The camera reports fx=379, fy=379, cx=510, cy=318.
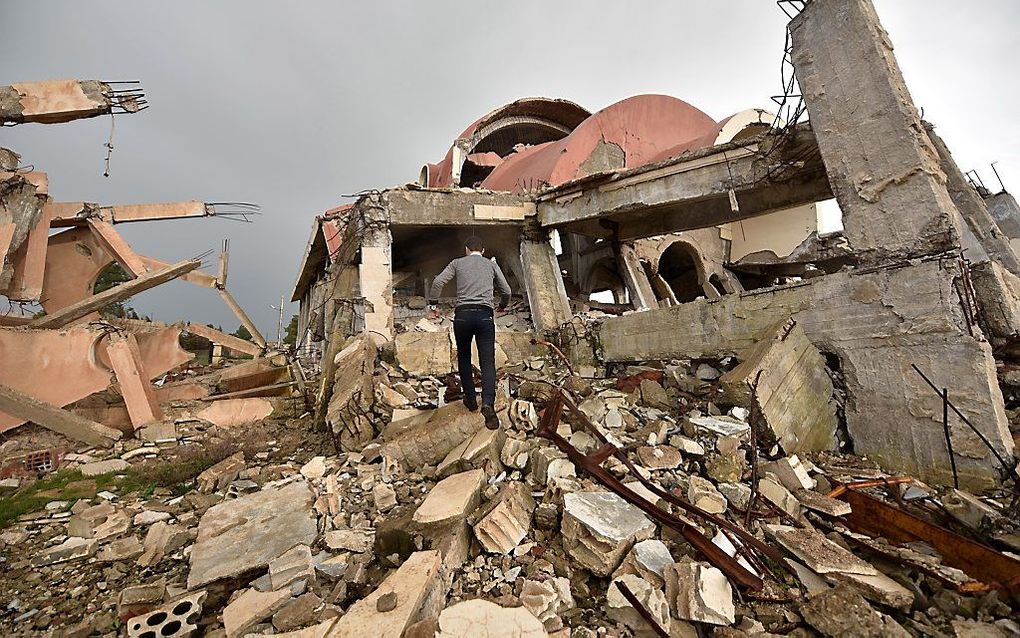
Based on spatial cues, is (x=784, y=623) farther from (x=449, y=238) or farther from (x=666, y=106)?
(x=666, y=106)

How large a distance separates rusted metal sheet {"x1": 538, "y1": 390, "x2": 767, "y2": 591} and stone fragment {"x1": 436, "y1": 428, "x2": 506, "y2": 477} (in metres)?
0.49

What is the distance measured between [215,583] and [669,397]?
405 cm

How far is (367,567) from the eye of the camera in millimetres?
2260

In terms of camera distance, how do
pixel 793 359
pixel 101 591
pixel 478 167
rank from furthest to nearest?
pixel 478 167
pixel 793 359
pixel 101 591

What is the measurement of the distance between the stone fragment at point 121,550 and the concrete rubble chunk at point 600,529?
2.97 m

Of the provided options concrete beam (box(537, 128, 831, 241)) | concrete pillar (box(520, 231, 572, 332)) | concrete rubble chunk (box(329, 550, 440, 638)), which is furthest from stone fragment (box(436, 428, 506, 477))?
concrete beam (box(537, 128, 831, 241))

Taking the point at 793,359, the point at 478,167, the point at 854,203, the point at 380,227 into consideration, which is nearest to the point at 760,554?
the point at 793,359

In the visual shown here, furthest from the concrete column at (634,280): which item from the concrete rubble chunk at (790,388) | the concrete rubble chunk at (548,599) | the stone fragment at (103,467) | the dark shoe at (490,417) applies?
the stone fragment at (103,467)

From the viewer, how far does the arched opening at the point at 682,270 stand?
12.6 m

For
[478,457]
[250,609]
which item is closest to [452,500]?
[478,457]

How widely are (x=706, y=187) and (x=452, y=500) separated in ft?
18.6

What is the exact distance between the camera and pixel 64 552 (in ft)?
8.70

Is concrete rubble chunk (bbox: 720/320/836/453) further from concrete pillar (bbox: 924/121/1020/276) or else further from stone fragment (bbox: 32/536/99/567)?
stone fragment (bbox: 32/536/99/567)

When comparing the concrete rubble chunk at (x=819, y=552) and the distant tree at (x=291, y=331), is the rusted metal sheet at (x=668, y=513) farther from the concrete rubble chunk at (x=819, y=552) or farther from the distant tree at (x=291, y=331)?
the distant tree at (x=291, y=331)
